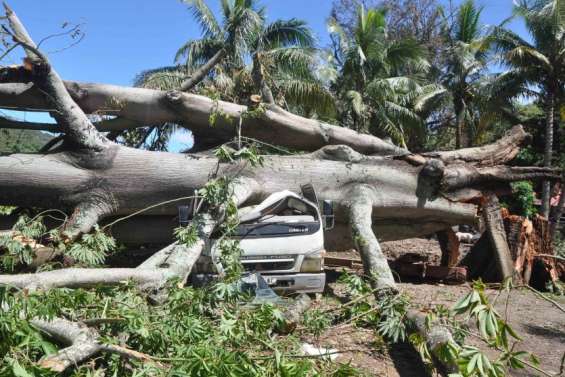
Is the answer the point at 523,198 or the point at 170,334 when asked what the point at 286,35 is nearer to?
the point at 523,198

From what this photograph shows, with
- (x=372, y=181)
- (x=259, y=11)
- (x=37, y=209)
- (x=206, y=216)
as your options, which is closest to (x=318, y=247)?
(x=206, y=216)

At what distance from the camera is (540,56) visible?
1950 centimetres

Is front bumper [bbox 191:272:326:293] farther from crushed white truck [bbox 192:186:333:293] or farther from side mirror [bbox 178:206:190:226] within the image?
side mirror [bbox 178:206:190:226]

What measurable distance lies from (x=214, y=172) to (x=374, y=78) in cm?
1612

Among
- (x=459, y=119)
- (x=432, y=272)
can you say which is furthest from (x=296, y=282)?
(x=459, y=119)

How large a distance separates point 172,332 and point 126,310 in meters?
0.37

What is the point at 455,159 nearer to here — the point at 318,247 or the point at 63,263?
the point at 318,247

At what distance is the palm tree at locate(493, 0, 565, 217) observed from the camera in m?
19.3

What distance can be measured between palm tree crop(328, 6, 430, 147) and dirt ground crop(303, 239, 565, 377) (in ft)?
39.2

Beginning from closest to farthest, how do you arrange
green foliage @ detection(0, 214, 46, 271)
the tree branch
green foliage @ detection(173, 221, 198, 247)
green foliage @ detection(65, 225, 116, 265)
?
green foliage @ detection(0, 214, 46, 271), green foliage @ detection(65, 225, 116, 265), green foliage @ detection(173, 221, 198, 247), the tree branch

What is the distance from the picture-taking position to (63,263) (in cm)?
562

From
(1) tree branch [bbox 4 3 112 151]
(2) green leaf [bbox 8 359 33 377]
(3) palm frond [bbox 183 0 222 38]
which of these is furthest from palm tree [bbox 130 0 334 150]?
(2) green leaf [bbox 8 359 33 377]

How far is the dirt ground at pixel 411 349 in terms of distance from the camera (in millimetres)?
4855

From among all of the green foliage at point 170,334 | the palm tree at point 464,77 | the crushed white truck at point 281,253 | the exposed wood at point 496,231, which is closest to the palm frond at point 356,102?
the palm tree at point 464,77
